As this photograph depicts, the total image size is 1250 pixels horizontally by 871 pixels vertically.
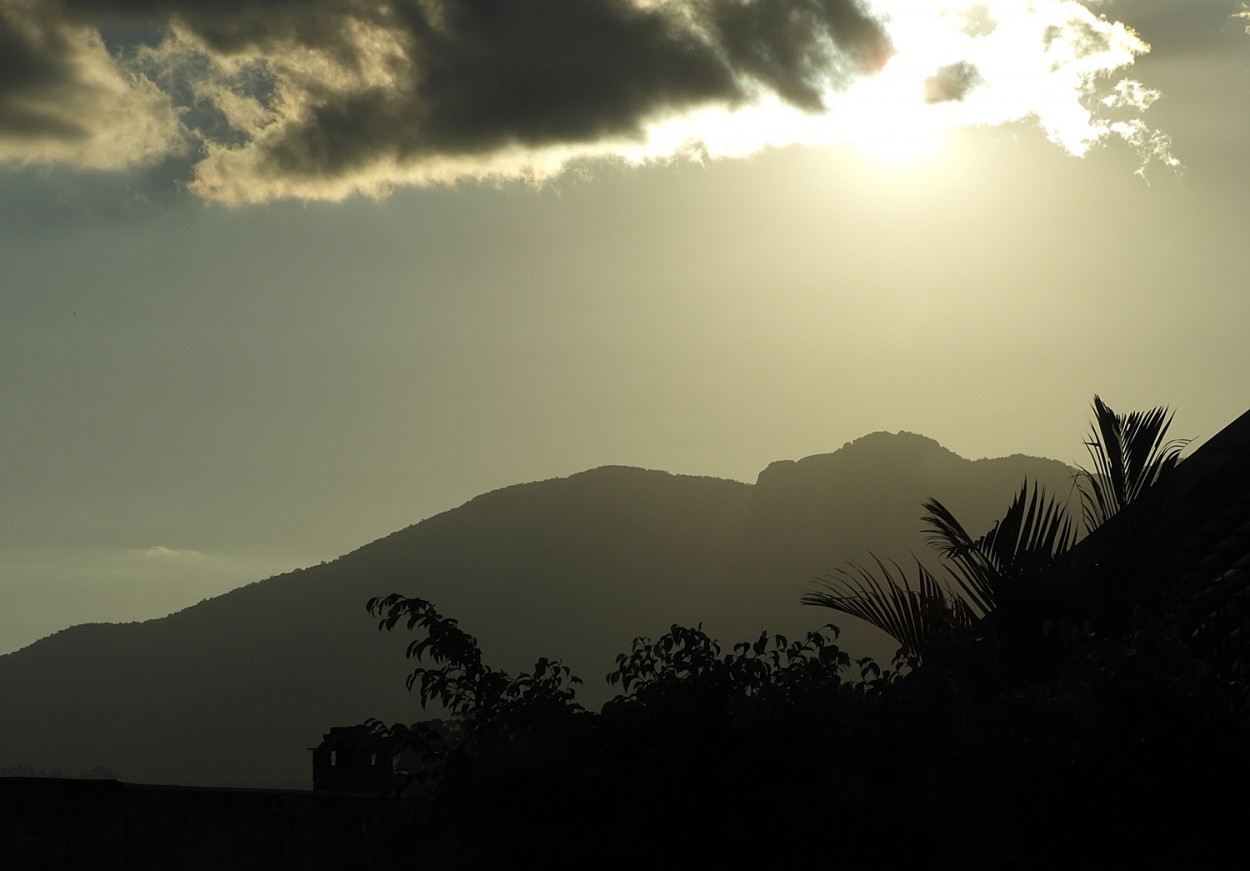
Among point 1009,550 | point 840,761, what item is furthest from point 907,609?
point 840,761

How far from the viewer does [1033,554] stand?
35.0 feet

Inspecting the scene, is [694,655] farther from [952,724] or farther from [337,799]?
[337,799]

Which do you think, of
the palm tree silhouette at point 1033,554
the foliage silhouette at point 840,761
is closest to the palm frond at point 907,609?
the palm tree silhouette at point 1033,554

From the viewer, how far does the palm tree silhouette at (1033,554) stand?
10.5 m

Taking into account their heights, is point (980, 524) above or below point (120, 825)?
above

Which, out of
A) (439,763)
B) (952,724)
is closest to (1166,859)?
(952,724)

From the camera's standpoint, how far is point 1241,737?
8258mm

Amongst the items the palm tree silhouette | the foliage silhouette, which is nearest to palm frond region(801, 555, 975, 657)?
the palm tree silhouette

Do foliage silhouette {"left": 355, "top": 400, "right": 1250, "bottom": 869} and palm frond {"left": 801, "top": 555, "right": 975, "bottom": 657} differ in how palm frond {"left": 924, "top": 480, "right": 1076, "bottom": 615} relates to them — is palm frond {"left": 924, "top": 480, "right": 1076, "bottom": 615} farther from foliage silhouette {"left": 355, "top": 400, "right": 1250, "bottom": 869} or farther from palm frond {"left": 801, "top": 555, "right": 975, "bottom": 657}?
foliage silhouette {"left": 355, "top": 400, "right": 1250, "bottom": 869}

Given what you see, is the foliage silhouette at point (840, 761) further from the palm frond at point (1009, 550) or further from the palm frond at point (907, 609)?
the palm frond at point (907, 609)

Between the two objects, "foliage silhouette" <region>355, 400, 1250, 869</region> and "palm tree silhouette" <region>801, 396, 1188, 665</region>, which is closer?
"foliage silhouette" <region>355, 400, 1250, 869</region>

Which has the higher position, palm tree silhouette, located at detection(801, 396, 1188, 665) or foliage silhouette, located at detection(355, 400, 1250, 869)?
palm tree silhouette, located at detection(801, 396, 1188, 665)

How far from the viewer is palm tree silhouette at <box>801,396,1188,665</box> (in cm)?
1054

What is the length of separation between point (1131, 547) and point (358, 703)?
18610 cm
